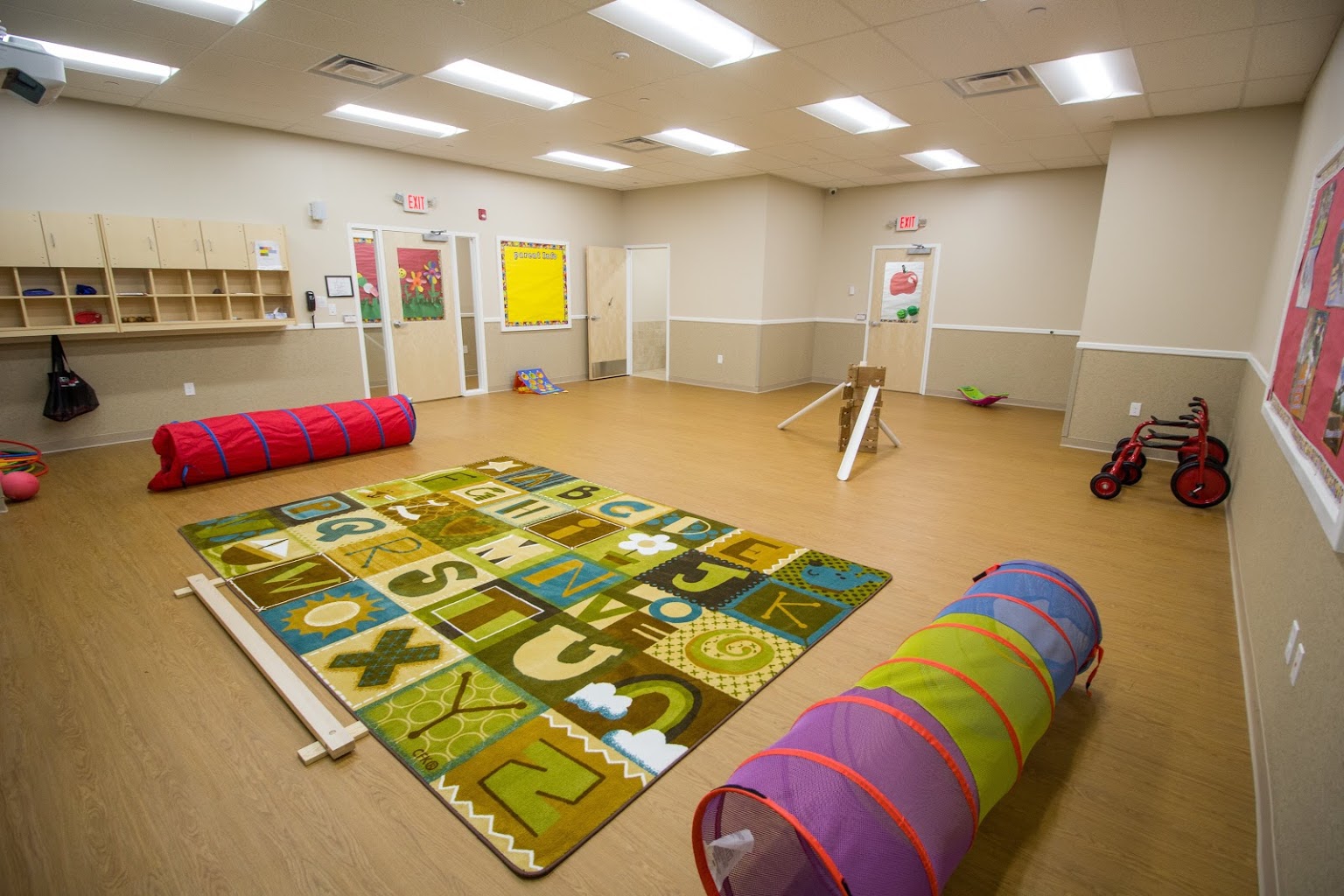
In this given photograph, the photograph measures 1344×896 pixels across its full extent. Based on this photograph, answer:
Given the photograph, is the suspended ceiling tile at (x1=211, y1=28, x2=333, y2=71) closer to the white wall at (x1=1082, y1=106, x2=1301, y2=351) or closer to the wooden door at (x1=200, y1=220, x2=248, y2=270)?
the wooden door at (x1=200, y1=220, x2=248, y2=270)

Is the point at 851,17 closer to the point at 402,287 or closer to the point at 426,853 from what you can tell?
the point at 426,853

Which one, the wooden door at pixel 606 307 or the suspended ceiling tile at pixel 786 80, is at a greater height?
the suspended ceiling tile at pixel 786 80

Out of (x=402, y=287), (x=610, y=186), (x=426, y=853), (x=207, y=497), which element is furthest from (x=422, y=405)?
(x=426, y=853)

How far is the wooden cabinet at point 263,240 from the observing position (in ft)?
19.2

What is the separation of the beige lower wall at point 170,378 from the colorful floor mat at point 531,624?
2754mm

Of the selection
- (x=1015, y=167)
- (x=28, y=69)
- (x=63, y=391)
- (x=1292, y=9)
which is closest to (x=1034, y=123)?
(x=1015, y=167)

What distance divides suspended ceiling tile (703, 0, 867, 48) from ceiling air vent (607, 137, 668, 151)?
2.83 meters

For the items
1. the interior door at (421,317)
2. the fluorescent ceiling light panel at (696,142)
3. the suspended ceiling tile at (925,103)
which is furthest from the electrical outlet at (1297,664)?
the interior door at (421,317)

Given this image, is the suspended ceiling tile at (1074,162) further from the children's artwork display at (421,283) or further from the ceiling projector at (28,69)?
the ceiling projector at (28,69)

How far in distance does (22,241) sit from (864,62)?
6183 mm

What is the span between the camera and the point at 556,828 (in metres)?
1.75

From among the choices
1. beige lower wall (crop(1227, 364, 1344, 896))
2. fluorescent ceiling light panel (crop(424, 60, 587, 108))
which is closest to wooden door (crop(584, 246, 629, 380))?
fluorescent ceiling light panel (crop(424, 60, 587, 108))

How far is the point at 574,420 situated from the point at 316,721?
15.8ft

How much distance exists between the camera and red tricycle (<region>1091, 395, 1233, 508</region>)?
434cm
